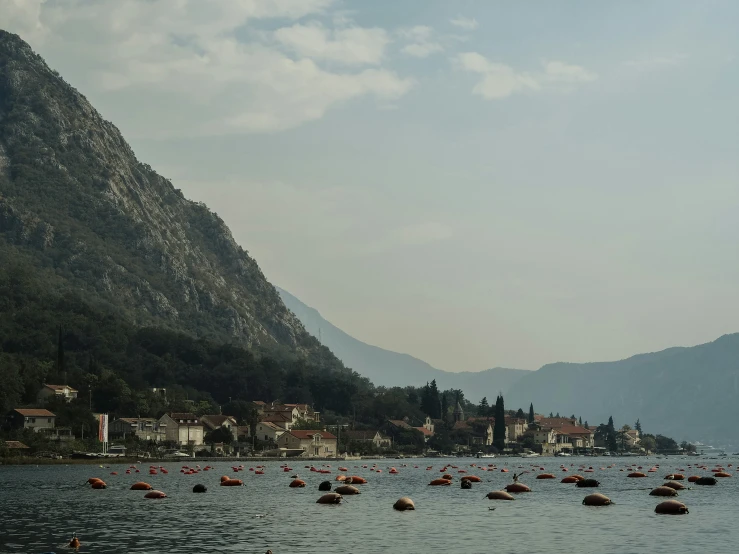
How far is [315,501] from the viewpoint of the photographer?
100375mm

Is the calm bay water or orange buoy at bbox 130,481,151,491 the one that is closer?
the calm bay water

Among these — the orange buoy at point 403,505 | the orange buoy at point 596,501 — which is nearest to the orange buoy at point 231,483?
the orange buoy at point 403,505

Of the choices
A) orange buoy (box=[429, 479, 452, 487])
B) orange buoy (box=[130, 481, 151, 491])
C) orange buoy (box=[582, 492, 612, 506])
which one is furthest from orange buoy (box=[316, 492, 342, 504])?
orange buoy (box=[429, 479, 452, 487])

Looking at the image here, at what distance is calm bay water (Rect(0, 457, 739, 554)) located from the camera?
64750 mm

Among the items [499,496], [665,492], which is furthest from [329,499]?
[665,492]

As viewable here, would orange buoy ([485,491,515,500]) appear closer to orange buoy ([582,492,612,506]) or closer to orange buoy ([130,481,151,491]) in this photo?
orange buoy ([582,492,612,506])

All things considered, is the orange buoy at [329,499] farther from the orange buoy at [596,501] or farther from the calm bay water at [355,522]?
the orange buoy at [596,501]

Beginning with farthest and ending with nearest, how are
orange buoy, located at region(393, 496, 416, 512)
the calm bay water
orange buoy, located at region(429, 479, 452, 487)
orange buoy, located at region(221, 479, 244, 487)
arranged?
orange buoy, located at region(429, 479, 452, 487) → orange buoy, located at region(221, 479, 244, 487) → orange buoy, located at region(393, 496, 416, 512) → the calm bay water

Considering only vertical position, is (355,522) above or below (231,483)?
below

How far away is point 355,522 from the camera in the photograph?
79312mm

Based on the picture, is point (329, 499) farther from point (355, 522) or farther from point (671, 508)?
point (671, 508)

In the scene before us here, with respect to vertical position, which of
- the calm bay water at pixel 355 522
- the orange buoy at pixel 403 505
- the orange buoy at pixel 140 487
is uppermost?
the orange buoy at pixel 140 487

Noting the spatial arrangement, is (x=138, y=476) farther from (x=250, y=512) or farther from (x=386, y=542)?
(x=386, y=542)

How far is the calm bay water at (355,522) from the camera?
64.8m
